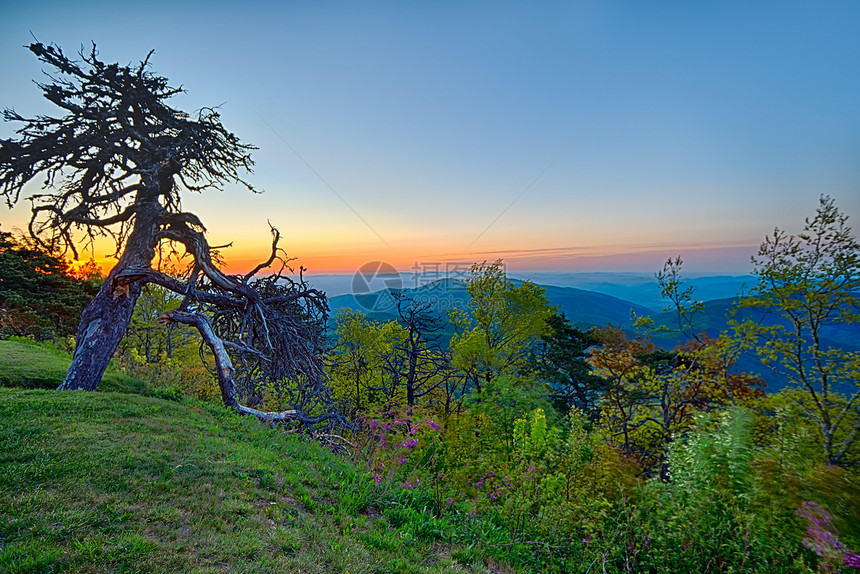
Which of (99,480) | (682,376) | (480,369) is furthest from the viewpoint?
(480,369)

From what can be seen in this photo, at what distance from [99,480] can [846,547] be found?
25.8 ft

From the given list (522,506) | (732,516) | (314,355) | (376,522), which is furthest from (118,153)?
(732,516)

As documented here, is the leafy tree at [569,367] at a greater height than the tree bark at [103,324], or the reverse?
the tree bark at [103,324]

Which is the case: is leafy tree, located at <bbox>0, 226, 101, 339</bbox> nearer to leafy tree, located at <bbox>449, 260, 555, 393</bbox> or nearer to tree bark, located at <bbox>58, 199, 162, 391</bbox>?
tree bark, located at <bbox>58, 199, 162, 391</bbox>

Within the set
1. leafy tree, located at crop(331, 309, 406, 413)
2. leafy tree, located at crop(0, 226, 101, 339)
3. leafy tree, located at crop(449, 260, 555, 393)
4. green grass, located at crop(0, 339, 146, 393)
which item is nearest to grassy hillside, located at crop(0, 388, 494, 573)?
green grass, located at crop(0, 339, 146, 393)

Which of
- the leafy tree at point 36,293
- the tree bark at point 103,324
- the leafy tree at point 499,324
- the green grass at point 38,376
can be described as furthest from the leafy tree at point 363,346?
the leafy tree at point 36,293

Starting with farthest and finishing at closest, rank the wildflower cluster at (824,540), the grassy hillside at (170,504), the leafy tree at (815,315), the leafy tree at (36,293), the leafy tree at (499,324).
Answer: the leafy tree at (499,324) < the leafy tree at (36,293) < the leafy tree at (815,315) < the wildflower cluster at (824,540) < the grassy hillside at (170,504)

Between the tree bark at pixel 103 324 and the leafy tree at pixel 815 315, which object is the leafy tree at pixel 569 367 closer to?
the leafy tree at pixel 815 315

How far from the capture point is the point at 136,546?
2787 mm

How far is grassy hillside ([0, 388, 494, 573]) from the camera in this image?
2762mm

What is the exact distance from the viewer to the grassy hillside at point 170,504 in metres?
2.76

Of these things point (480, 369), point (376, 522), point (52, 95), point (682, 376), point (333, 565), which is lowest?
point (480, 369)

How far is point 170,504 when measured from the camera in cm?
358

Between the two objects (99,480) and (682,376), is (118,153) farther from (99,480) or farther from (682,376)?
(682,376)
